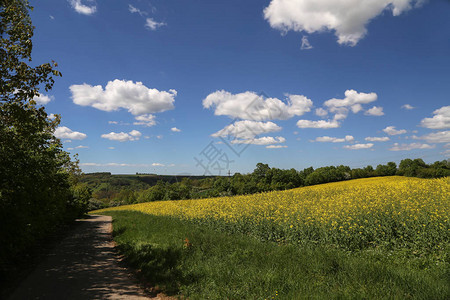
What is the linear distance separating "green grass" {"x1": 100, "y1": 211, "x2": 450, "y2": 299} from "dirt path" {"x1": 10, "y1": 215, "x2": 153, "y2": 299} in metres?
0.69

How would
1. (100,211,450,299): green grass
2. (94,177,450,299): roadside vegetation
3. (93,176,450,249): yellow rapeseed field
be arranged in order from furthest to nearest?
(93,176,450,249): yellow rapeseed field
(94,177,450,299): roadside vegetation
(100,211,450,299): green grass

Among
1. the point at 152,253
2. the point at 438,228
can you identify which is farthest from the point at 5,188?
the point at 438,228

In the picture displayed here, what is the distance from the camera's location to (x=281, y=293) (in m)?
4.77

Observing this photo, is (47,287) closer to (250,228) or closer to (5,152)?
(5,152)

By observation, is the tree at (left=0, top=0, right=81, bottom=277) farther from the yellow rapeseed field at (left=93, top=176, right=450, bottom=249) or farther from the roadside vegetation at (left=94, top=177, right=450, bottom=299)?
the yellow rapeseed field at (left=93, top=176, right=450, bottom=249)

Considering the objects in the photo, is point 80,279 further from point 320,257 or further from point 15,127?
point 320,257

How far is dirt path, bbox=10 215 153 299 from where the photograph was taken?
229 inches

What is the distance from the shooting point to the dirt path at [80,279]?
5.82 metres

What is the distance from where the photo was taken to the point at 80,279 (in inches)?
271

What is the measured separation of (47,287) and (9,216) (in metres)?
2.46

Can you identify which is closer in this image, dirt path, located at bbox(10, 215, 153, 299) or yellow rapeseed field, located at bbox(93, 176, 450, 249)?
dirt path, located at bbox(10, 215, 153, 299)

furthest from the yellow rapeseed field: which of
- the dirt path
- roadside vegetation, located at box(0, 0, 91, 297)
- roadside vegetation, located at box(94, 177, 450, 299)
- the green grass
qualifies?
roadside vegetation, located at box(0, 0, 91, 297)

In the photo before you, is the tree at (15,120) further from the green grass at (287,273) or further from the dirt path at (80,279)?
the green grass at (287,273)

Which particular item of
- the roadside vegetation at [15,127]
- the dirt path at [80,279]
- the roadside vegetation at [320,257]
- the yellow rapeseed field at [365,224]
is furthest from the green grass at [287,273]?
the roadside vegetation at [15,127]
